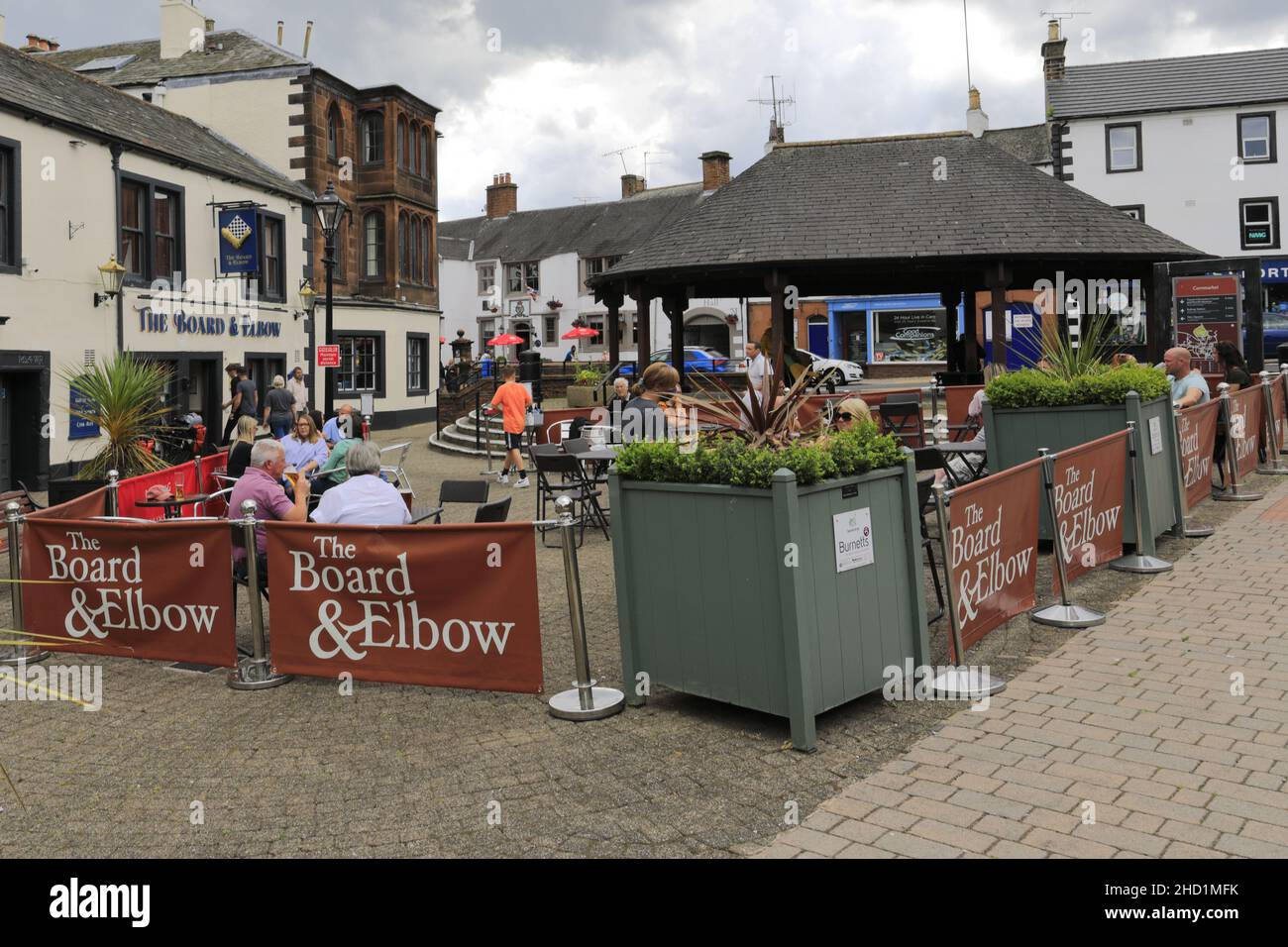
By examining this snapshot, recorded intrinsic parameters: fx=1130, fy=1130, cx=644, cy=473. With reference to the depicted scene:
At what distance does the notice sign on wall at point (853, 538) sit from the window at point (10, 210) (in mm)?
16903

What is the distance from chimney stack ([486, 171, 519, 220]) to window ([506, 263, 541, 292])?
269 inches

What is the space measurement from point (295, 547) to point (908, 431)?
11814 millimetres

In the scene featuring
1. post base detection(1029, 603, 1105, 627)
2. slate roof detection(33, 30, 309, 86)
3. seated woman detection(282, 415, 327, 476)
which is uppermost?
slate roof detection(33, 30, 309, 86)

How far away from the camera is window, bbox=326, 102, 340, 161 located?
32.9 meters

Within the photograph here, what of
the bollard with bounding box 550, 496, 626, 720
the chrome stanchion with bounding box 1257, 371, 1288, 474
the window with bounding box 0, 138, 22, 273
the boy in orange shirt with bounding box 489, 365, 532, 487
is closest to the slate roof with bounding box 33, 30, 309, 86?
the window with bounding box 0, 138, 22, 273

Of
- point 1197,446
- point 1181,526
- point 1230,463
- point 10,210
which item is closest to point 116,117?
point 10,210

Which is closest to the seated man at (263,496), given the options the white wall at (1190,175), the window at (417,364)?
the window at (417,364)

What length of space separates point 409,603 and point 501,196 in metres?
64.8

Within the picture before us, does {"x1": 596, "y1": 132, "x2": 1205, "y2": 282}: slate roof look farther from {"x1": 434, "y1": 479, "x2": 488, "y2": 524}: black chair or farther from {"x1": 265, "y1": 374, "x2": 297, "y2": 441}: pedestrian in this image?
{"x1": 434, "y1": 479, "x2": 488, "y2": 524}: black chair

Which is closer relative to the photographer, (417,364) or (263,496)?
(263,496)

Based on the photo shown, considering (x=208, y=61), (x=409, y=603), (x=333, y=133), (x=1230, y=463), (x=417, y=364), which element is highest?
(x=208, y=61)

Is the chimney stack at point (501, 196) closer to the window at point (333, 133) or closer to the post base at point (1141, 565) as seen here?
the window at point (333, 133)

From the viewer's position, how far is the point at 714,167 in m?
55.9

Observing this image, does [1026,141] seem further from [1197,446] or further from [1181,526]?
[1181,526]
